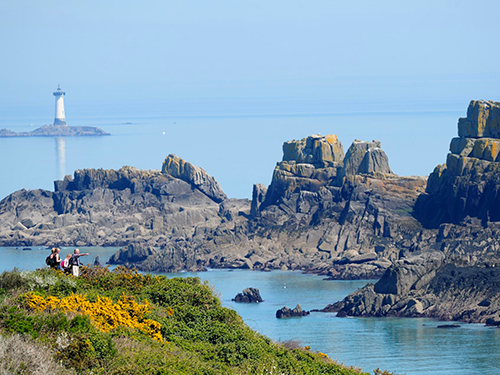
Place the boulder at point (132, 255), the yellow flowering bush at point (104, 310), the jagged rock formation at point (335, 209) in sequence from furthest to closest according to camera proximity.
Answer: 1. the boulder at point (132, 255)
2. the jagged rock formation at point (335, 209)
3. the yellow flowering bush at point (104, 310)

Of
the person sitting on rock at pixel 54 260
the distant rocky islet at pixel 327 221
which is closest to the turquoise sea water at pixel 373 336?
the distant rocky islet at pixel 327 221

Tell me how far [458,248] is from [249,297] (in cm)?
2403

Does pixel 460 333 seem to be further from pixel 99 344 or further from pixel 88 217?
pixel 88 217

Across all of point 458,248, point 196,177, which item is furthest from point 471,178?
point 196,177

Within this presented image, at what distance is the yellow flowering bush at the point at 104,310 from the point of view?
757 inches

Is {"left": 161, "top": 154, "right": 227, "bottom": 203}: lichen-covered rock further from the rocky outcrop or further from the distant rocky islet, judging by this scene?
the rocky outcrop

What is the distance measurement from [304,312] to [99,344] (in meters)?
63.3

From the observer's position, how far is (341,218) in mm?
122375

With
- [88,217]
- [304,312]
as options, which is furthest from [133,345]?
[88,217]

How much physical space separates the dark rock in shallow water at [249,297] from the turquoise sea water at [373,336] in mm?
795

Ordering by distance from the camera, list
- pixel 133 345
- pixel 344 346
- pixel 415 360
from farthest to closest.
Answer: pixel 344 346 → pixel 415 360 → pixel 133 345

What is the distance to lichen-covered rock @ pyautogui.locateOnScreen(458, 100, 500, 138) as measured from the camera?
118438 mm

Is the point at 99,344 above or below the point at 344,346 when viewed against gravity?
above

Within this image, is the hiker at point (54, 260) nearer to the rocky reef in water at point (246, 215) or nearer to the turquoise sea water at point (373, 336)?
the turquoise sea water at point (373, 336)
